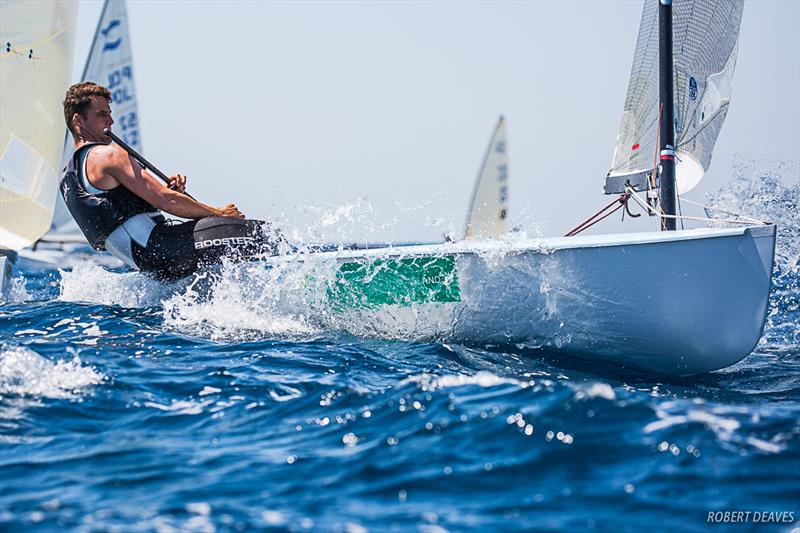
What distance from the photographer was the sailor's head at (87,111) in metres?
4.99

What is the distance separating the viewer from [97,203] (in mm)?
5000

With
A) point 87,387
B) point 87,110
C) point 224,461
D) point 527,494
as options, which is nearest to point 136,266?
point 87,110

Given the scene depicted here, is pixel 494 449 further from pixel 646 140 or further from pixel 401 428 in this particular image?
pixel 646 140

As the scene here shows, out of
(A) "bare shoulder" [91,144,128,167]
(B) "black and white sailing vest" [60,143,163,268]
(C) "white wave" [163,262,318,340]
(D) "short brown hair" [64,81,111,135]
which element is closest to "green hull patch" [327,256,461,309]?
(C) "white wave" [163,262,318,340]

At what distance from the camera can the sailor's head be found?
4992mm

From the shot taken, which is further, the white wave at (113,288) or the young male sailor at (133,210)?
the white wave at (113,288)

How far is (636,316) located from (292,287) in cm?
203

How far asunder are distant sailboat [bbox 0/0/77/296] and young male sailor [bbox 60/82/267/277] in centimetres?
531

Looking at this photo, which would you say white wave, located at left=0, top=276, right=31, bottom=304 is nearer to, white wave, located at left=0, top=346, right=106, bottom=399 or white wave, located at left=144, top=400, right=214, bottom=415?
white wave, located at left=0, top=346, right=106, bottom=399

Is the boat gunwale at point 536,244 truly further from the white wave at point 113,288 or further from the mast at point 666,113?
the mast at point 666,113

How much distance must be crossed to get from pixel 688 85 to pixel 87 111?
4.22 meters

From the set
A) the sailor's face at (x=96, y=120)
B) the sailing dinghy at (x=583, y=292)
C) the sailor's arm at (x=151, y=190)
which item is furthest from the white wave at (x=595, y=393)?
the sailor's face at (x=96, y=120)

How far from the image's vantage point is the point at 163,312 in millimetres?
5121

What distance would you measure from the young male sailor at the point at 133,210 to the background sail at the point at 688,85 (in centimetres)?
306
